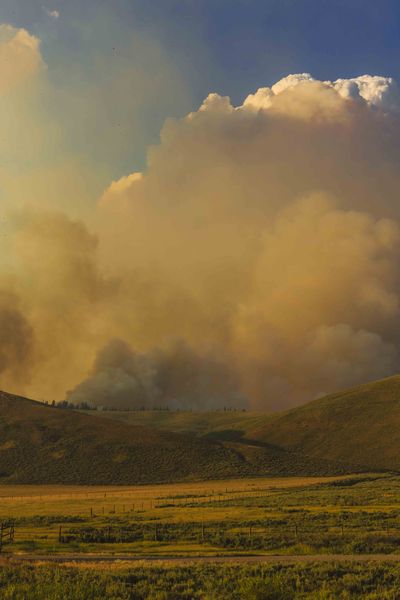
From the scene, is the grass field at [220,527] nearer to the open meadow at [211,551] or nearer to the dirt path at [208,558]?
the open meadow at [211,551]

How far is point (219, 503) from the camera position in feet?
314

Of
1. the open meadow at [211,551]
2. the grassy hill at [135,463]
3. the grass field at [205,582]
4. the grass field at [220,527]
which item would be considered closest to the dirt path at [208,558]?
the open meadow at [211,551]

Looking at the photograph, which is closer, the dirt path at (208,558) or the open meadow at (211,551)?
the open meadow at (211,551)

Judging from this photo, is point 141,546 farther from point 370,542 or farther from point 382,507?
point 382,507

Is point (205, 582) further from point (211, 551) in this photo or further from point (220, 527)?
point (220, 527)

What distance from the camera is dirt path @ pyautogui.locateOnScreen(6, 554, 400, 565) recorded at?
1494 inches

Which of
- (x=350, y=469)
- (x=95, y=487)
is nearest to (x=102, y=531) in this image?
(x=95, y=487)

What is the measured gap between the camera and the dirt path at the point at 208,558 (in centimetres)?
3794

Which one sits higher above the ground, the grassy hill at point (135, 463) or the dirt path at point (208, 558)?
the grassy hill at point (135, 463)

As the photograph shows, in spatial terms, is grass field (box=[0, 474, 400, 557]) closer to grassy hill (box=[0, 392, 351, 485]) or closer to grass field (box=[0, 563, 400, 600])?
grass field (box=[0, 563, 400, 600])

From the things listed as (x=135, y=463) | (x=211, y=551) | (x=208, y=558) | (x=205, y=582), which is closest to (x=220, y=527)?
(x=211, y=551)

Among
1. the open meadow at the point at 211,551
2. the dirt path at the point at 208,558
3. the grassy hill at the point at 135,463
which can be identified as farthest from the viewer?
the grassy hill at the point at 135,463

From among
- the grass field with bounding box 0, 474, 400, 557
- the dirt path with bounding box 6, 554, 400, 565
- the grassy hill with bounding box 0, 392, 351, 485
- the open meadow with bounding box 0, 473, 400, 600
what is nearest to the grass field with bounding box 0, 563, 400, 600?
the open meadow with bounding box 0, 473, 400, 600

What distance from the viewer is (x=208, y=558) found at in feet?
135
